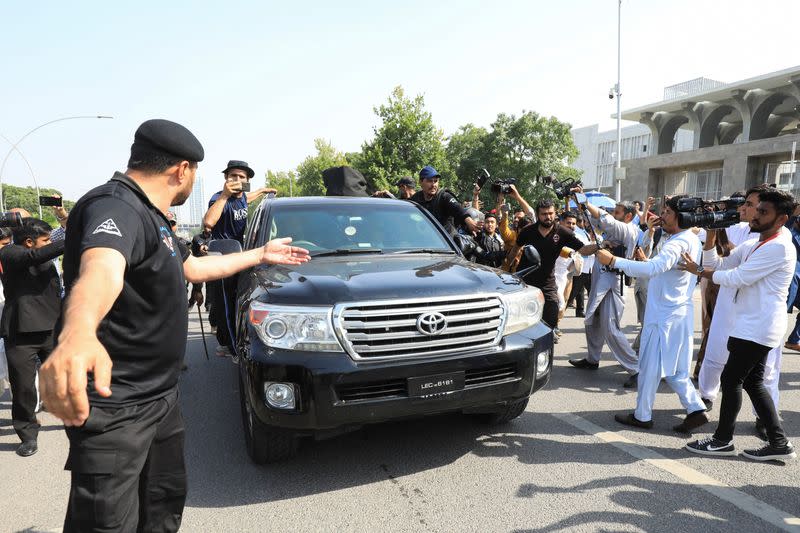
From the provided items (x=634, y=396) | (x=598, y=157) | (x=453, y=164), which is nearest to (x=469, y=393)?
(x=634, y=396)

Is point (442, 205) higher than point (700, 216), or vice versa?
point (442, 205)

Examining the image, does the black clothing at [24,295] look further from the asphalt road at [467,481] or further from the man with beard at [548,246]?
the man with beard at [548,246]

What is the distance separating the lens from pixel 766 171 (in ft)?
114

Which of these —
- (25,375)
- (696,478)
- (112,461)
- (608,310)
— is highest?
(112,461)

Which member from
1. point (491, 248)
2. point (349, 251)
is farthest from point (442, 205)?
point (349, 251)

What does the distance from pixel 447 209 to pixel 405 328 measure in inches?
142

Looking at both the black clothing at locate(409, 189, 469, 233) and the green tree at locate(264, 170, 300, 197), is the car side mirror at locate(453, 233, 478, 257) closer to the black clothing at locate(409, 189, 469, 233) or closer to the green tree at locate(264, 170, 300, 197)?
the black clothing at locate(409, 189, 469, 233)

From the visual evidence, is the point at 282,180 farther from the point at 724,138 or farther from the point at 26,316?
the point at 26,316

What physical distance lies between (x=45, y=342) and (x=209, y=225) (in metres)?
1.92

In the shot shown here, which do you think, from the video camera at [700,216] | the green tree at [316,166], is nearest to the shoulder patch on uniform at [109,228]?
the video camera at [700,216]

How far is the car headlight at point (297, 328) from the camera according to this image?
2.84m

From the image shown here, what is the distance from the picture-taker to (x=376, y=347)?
286cm

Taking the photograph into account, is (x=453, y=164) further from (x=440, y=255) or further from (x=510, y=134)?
(x=440, y=255)

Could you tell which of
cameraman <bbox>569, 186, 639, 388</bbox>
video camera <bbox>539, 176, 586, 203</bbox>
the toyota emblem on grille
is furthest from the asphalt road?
video camera <bbox>539, 176, 586, 203</bbox>
